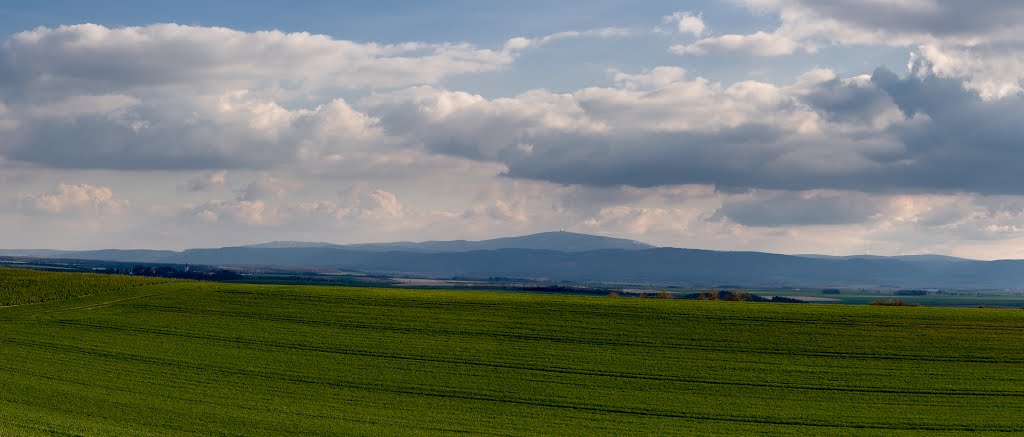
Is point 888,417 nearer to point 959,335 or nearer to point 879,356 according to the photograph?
point 879,356

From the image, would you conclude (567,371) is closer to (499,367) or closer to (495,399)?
(499,367)

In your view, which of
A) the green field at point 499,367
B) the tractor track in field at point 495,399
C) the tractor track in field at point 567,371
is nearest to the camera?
the green field at point 499,367

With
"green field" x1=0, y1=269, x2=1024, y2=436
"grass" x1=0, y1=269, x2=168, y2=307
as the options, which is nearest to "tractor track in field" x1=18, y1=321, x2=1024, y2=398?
"green field" x1=0, y1=269, x2=1024, y2=436

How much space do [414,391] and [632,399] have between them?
11217 mm

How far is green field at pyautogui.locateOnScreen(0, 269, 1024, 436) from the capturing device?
38031 mm

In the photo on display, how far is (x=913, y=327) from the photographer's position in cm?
5894

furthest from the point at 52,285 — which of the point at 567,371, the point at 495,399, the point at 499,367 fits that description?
the point at 495,399

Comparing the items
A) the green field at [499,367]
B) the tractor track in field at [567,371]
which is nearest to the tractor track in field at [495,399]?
the green field at [499,367]

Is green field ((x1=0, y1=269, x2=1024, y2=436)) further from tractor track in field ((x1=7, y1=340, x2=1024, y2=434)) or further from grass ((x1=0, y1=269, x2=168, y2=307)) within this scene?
grass ((x1=0, y1=269, x2=168, y2=307))

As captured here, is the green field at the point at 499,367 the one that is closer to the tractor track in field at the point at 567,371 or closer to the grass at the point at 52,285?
the tractor track in field at the point at 567,371

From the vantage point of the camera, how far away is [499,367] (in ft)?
161

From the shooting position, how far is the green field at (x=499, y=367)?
38.0 meters

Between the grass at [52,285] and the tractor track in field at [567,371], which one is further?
the grass at [52,285]

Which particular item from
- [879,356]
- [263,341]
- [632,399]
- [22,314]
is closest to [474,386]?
[632,399]
